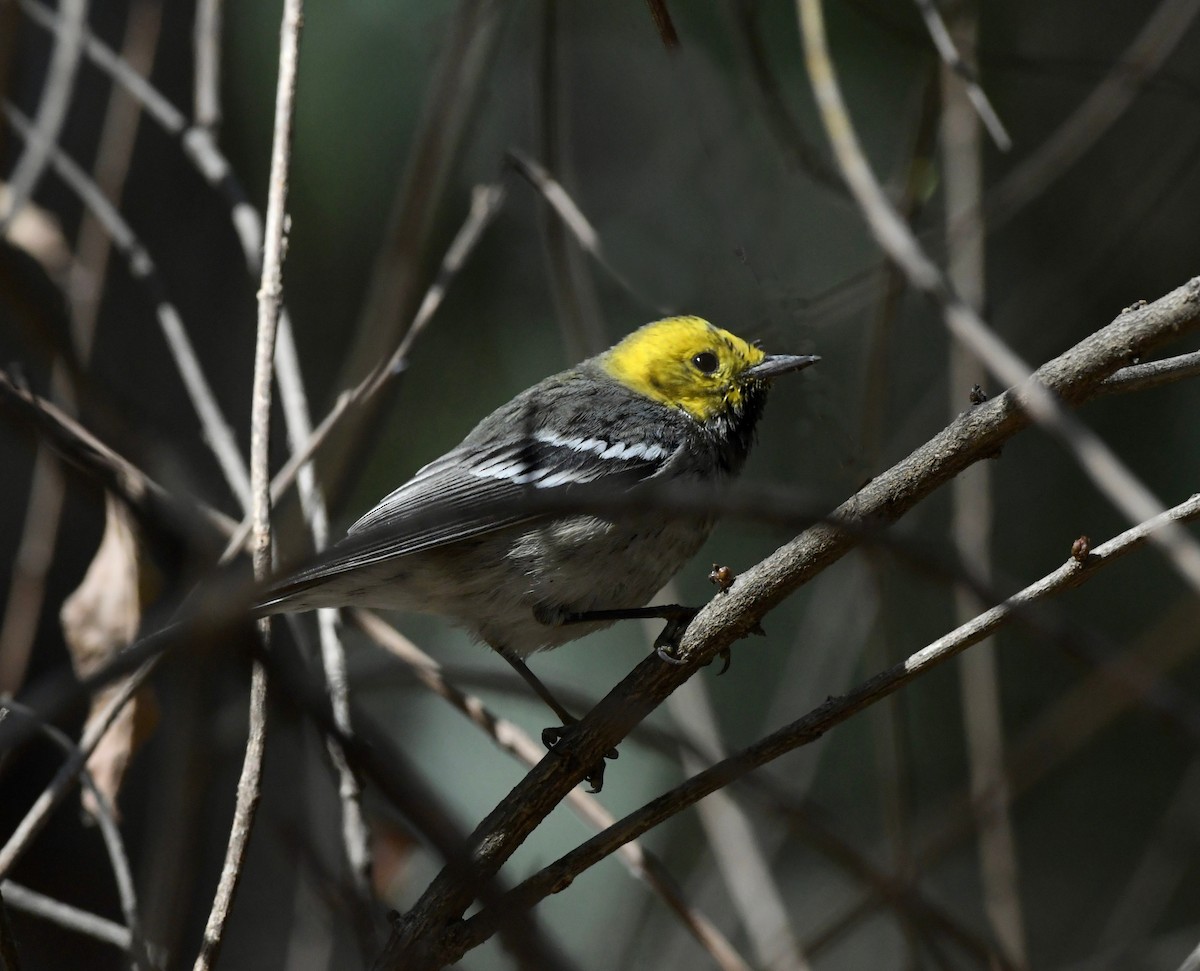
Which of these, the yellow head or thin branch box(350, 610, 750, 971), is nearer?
thin branch box(350, 610, 750, 971)

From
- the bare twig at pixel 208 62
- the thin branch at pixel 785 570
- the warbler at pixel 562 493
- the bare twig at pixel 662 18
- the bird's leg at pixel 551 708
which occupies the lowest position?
the thin branch at pixel 785 570

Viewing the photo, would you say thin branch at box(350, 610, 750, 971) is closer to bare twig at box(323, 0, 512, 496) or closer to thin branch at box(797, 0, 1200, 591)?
bare twig at box(323, 0, 512, 496)

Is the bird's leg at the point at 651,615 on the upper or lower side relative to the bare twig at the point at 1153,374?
upper

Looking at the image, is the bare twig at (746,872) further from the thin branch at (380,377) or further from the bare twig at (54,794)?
the bare twig at (54,794)

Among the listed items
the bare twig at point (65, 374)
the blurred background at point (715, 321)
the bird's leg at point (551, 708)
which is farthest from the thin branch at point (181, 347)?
the bird's leg at point (551, 708)

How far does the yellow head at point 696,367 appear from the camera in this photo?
156 inches

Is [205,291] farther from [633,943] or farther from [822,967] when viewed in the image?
[822,967]

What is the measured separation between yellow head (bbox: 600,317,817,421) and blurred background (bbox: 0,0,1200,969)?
143mm

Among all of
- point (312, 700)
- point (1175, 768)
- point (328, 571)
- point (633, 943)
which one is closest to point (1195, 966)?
point (312, 700)

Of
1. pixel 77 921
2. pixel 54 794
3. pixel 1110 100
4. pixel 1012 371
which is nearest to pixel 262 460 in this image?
pixel 54 794

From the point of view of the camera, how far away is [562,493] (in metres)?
3.40

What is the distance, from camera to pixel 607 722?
2.24m

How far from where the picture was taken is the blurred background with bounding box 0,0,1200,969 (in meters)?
3.24

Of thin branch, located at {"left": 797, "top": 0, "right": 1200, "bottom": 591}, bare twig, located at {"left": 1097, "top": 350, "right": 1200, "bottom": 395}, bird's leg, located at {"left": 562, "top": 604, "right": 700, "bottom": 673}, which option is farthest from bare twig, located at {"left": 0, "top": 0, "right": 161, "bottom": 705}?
bare twig, located at {"left": 1097, "top": 350, "right": 1200, "bottom": 395}
